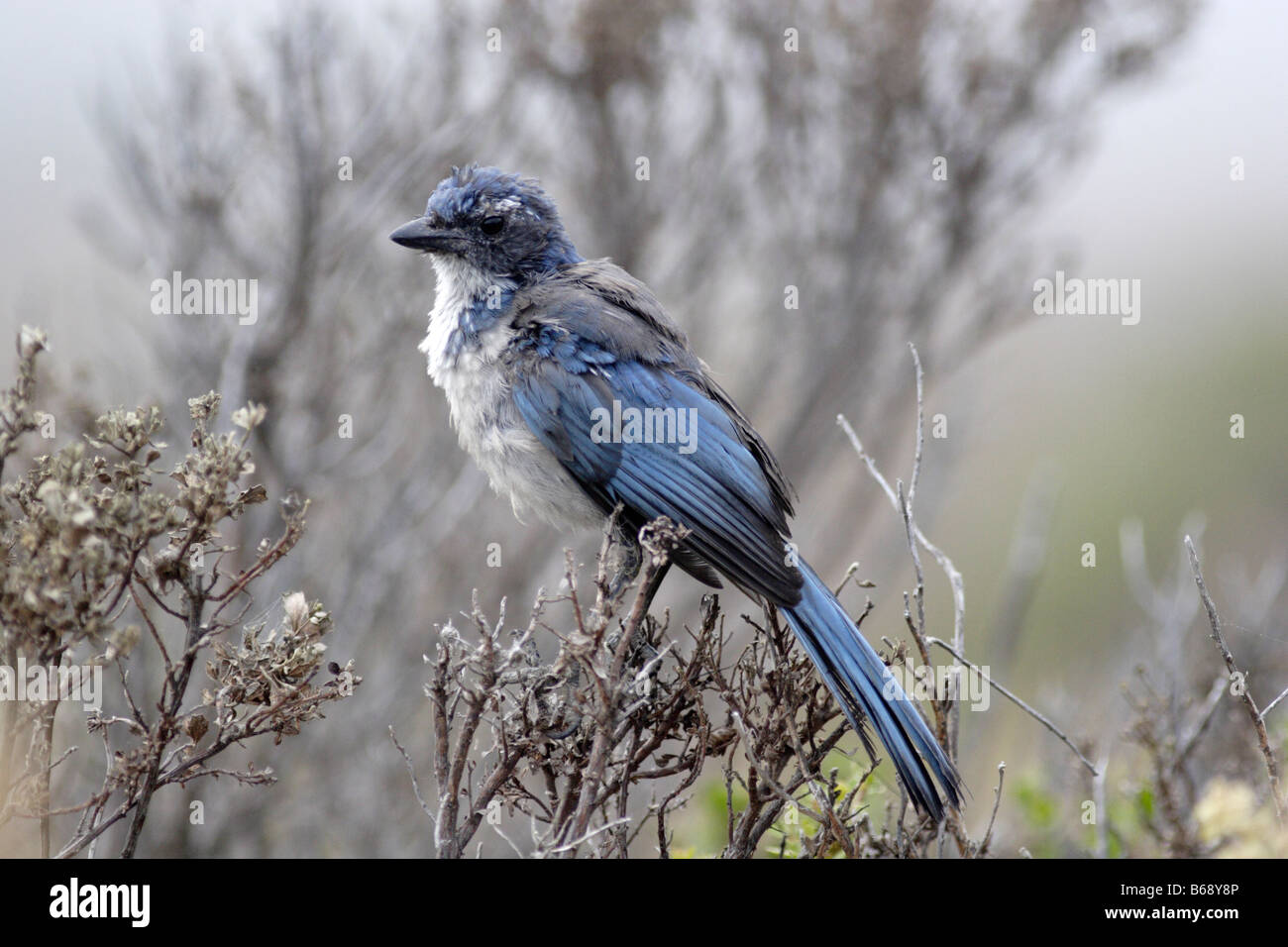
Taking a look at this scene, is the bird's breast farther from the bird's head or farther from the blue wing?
the bird's head

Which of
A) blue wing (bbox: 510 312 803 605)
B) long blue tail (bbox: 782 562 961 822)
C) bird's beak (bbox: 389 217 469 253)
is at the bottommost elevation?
long blue tail (bbox: 782 562 961 822)

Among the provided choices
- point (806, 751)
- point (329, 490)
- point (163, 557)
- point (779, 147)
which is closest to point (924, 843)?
point (806, 751)

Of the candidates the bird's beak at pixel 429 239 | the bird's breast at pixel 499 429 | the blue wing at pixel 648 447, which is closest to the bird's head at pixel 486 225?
the bird's beak at pixel 429 239

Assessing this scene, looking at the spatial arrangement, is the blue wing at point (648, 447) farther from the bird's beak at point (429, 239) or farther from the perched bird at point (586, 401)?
the bird's beak at point (429, 239)

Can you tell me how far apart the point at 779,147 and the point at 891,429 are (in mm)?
1783

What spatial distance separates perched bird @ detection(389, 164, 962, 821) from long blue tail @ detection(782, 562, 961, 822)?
0.02 meters

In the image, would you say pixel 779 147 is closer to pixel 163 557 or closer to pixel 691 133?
pixel 691 133

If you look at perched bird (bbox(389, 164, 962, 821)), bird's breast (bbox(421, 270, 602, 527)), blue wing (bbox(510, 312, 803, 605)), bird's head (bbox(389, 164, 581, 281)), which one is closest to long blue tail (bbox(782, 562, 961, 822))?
perched bird (bbox(389, 164, 962, 821))

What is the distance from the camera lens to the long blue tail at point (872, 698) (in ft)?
9.38

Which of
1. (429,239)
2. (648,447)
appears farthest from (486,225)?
(648,447)

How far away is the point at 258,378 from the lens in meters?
5.13

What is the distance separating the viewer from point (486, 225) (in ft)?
14.3

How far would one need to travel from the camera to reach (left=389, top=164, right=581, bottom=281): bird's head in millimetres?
4336

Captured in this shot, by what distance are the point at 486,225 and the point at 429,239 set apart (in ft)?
0.71
